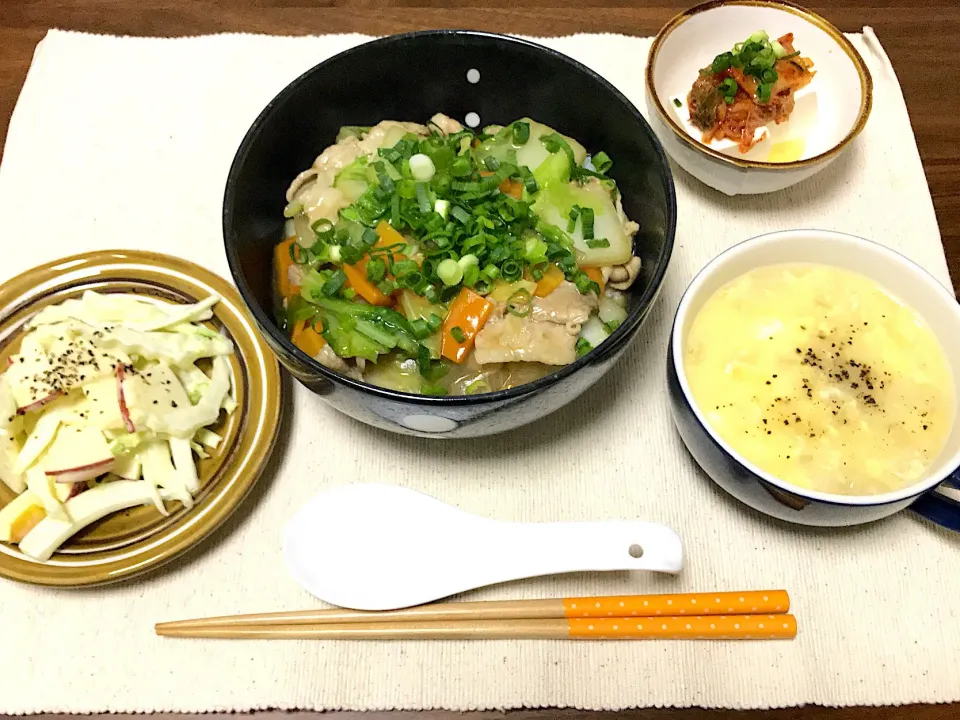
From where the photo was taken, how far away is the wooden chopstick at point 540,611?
1.22 metres

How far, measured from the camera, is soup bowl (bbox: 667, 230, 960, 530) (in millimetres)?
1132

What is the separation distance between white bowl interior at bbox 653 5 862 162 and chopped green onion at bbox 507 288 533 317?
0.79m

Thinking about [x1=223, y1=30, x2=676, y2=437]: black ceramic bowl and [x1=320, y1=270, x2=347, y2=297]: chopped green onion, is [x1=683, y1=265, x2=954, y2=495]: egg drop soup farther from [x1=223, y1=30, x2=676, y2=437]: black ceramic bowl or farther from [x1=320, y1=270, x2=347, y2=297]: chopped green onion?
[x1=320, y1=270, x2=347, y2=297]: chopped green onion

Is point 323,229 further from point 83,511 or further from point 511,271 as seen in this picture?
point 83,511

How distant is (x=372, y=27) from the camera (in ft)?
6.89

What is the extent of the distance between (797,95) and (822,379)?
0.91 metres

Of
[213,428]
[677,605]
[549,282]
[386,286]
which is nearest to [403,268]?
[386,286]

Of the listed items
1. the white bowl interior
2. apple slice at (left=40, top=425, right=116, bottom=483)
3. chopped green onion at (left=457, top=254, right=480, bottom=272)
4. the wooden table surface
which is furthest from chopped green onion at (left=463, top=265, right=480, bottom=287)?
the wooden table surface

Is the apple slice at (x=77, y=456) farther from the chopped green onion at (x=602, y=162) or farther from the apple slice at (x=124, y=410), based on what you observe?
the chopped green onion at (x=602, y=162)

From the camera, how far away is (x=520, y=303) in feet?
4.21

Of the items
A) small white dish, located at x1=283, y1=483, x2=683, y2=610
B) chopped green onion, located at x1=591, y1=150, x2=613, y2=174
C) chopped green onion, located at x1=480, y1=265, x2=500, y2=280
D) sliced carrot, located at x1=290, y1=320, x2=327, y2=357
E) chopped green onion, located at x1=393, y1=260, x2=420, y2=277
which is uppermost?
chopped green onion, located at x1=591, y1=150, x2=613, y2=174

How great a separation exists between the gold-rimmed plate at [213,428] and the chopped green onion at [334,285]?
0.66 ft

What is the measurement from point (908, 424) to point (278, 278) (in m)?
1.19

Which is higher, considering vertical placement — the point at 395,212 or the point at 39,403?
the point at 395,212
